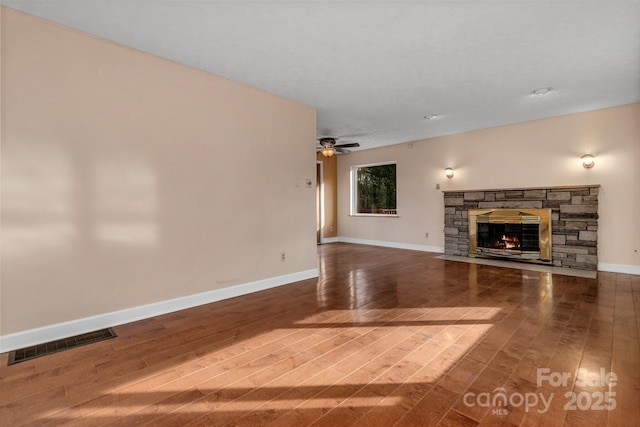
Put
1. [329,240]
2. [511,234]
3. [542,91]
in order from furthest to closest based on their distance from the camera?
1. [329,240]
2. [511,234]
3. [542,91]

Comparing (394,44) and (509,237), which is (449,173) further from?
(394,44)

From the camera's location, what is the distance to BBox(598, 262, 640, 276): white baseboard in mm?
4449

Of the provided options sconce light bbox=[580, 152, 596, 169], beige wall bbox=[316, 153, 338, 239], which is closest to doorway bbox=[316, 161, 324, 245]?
beige wall bbox=[316, 153, 338, 239]

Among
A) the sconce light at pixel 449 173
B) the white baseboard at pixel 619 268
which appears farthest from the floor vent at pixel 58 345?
the white baseboard at pixel 619 268

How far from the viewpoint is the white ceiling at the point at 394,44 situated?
2.29 m

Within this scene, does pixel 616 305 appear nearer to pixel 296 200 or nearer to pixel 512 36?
pixel 512 36

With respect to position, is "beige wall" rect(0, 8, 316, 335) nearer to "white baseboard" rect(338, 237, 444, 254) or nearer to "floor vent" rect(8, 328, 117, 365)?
"floor vent" rect(8, 328, 117, 365)

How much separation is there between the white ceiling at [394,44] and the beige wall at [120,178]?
0.26 m

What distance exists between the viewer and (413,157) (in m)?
6.99

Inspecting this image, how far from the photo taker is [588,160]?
15.6 ft

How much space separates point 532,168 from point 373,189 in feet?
11.8

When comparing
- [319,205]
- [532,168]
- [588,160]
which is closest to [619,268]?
[588,160]

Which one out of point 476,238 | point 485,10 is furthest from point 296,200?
point 476,238

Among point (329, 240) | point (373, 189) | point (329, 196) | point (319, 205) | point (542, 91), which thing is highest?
point (542, 91)
